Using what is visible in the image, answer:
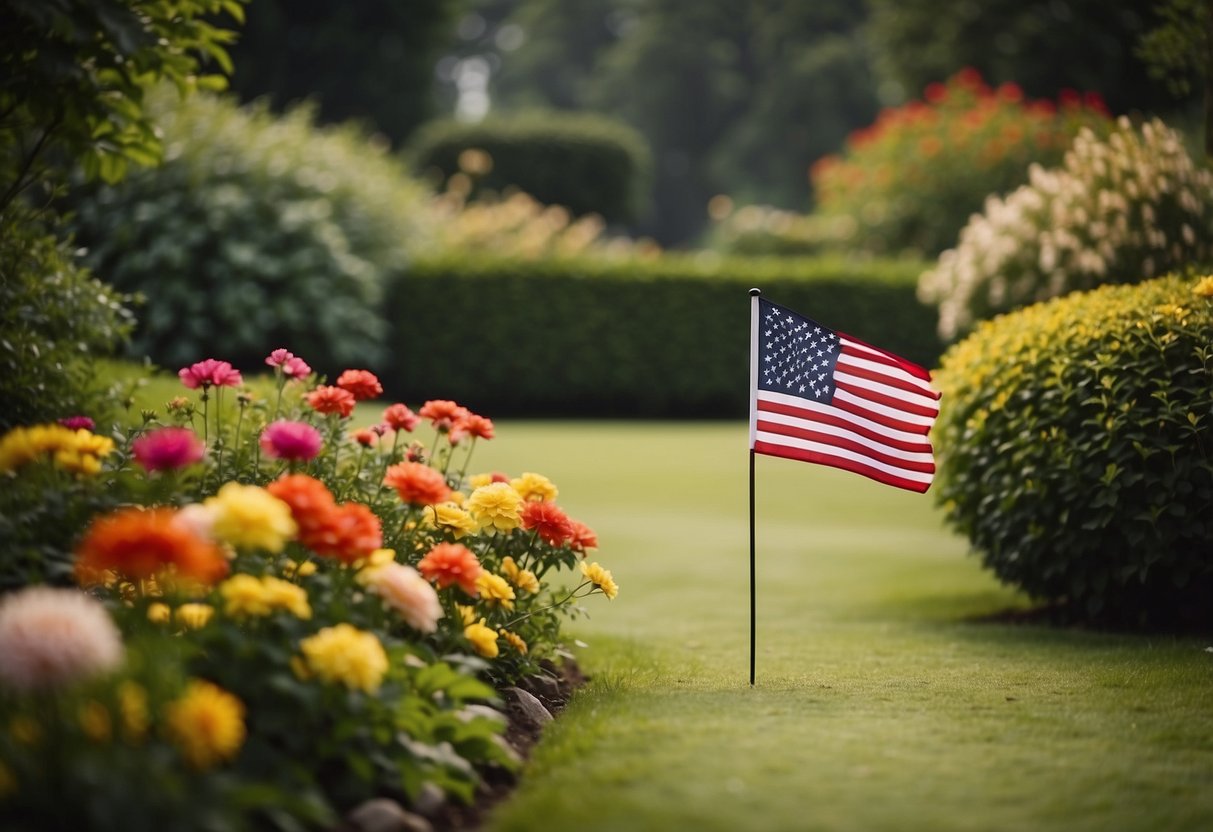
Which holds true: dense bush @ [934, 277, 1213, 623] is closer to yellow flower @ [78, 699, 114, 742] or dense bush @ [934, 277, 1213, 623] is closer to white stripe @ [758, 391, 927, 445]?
white stripe @ [758, 391, 927, 445]

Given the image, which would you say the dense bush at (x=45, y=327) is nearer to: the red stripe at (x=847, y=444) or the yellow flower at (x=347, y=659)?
the yellow flower at (x=347, y=659)

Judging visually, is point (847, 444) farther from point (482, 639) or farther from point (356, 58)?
point (356, 58)

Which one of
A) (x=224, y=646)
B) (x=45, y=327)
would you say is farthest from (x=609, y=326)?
(x=224, y=646)

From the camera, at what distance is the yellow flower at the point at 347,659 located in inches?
122

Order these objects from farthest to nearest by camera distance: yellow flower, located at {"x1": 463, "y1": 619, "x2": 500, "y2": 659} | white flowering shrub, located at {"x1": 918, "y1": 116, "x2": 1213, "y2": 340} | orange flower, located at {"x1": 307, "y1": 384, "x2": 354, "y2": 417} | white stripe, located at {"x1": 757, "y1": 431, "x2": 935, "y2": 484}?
1. white flowering shrub, located at {"x1": 918, "y1": 116, "x2": 1213, "y2": 340}
2. white stripe, located at {"x1": 757, "y1": 431, "x2": 935, "y2": 484}
3. orange flower, located at {"x1": 307, "y1": 384, "x2": 354, "y2": 417}
4. yellow flower, located at {"x1": 463, "y1": 619, "x2": 500, "y2": 659}

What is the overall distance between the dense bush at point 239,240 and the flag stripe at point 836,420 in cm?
1096

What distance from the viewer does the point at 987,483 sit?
6.33 metres

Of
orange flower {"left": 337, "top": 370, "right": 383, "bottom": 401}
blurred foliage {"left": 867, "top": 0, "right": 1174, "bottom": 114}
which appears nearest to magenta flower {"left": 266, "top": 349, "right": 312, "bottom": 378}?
orange flower {"left": 337, "top": 370, "right": 383, "bottom": 401}

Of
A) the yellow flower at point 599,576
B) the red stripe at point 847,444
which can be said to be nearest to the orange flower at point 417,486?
the yellow flower at point 599,576

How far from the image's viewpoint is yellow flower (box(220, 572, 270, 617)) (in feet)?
10.4

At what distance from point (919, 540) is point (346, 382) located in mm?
6425

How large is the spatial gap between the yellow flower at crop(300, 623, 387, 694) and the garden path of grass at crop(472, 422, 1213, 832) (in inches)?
21.0

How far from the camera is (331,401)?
4.59 meters

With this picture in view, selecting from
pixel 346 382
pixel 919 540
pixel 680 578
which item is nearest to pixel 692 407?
pixel 919 540
